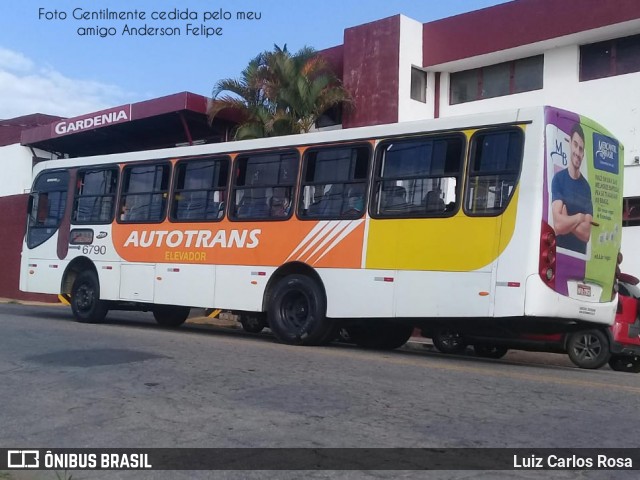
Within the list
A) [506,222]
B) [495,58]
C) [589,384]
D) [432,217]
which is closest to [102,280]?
[432,217]

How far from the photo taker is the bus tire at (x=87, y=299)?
572 inches

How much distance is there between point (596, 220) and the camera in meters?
9.91

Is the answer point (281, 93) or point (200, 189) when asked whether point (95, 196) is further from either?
point (281, 93)

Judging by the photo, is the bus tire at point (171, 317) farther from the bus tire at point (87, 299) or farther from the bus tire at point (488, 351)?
the bus tire at point (488, 351)

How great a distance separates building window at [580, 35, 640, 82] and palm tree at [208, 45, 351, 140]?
251 inches

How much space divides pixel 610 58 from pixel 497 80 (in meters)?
3.18

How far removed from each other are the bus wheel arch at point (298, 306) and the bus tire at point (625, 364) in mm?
4654

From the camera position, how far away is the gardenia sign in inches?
979

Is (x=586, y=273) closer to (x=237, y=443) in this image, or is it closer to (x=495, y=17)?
(x=237, y=443)

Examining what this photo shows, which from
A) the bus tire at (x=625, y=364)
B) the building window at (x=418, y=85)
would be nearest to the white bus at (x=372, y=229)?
the bus tire at (x=625, y=364)

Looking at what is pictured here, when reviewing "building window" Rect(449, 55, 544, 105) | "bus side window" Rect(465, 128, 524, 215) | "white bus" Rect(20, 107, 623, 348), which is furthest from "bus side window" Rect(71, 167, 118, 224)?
"building window" Rect(449, 55, 544, 105)

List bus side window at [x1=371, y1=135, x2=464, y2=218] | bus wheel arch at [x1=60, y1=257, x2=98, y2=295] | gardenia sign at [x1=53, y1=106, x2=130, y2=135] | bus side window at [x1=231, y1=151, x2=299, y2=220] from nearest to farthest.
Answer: bus side window at [x1=371, y1=135, x2=464, y2=218] < bus side window at [x1=231, y1=151, x2=299, y2=220] < bus wheel arch at [x1=60, y1=257, x2=98, y2=295] < gardenia sign at [x1=53, y1=106, x2=130, y2=135]

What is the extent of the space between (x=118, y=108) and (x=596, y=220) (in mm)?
18796

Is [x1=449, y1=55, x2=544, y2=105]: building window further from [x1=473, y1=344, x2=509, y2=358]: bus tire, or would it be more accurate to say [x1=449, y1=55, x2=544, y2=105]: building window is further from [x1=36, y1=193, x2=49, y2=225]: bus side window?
[x1=36, y1=193, x2=49, y2=225]: bus side window
